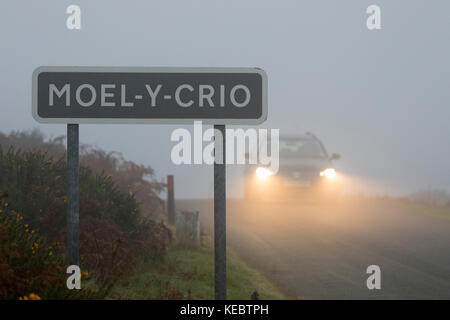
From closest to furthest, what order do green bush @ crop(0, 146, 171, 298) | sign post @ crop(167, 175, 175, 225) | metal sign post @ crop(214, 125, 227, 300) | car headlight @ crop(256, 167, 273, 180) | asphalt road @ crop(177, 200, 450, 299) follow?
1. metal sign post @ crop(214, 125, 227, 300)
2. green bush @ crop(0, 146, 171, 298)
3. asphalt road @ crop(177, 200, 450, 299)
4. sign post @ crop(167, 175, 175, 225)
5. car headlight @ crop(256, 167, 273, 180)

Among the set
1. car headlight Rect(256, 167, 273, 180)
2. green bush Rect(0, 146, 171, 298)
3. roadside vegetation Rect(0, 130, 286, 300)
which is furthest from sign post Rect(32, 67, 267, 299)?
car headlight Rect(256, 167, 273, 180)

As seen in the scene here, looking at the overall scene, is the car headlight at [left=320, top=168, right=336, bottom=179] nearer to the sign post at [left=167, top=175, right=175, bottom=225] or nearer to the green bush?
the sign post at [left=167, top=175, right=175, bottom=225]

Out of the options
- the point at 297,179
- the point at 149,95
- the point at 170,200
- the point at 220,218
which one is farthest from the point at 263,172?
the point at 220,218

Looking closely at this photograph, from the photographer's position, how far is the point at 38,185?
738cm

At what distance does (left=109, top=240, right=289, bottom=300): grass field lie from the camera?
6791 mm

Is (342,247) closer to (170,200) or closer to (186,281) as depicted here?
(186,281)

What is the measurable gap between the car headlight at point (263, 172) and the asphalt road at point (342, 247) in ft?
3.35

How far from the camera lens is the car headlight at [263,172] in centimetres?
1579

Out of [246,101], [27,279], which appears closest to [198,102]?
[246,101]

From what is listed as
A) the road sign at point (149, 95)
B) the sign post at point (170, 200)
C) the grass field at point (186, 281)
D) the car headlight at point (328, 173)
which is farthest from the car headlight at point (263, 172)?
the road sign at point (149, 95)

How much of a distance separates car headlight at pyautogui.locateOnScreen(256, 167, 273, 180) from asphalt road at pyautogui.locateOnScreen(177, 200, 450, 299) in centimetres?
102
